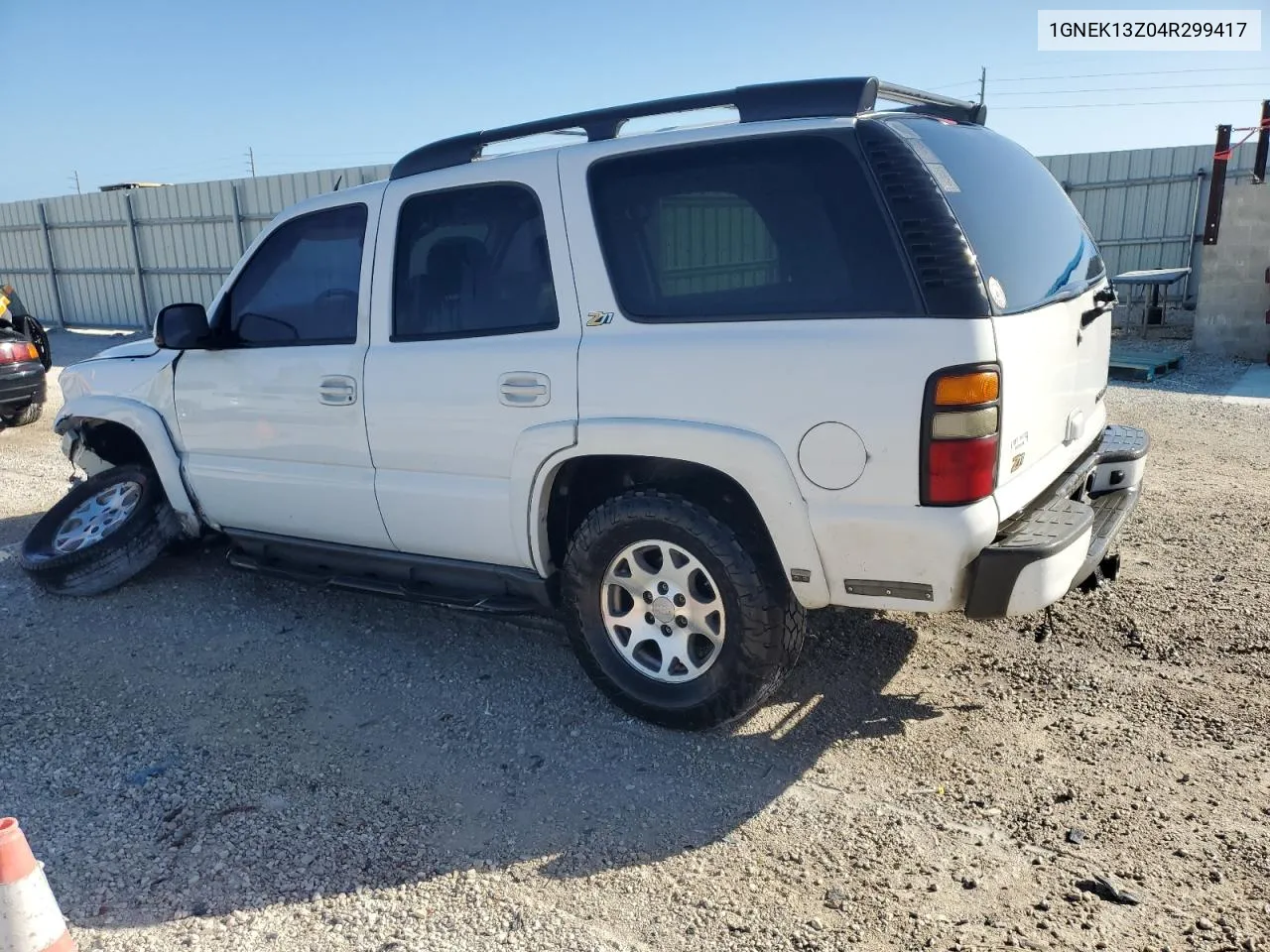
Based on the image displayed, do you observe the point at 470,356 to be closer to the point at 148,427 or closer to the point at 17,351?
the point at 148,427

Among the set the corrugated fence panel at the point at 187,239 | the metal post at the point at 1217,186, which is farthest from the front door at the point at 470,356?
the corrugated fence panel at the point at 187,239

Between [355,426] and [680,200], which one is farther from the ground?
[680,200]

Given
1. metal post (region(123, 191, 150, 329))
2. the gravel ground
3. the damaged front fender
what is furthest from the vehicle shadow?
metal post (region(123, 191, 150, 329))

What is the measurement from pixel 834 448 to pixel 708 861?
1.31m

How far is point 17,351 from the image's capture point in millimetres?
9312

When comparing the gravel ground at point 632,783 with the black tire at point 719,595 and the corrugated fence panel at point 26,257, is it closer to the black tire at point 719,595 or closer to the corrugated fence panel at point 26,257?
the black tire at point 719,595

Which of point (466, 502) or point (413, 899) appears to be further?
point (466, 502)

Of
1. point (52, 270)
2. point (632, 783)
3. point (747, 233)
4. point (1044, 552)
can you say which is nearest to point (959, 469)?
point (1044, 552)

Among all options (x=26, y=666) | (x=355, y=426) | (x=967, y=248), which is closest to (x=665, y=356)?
(x=967, y=248)

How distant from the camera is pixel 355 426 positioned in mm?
4113

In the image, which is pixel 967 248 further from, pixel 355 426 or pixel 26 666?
pixel 26 666

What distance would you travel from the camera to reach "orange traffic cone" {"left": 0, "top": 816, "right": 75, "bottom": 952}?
7.65 feet

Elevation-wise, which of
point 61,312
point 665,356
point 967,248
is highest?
point 967,248

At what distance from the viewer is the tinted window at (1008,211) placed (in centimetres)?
306
